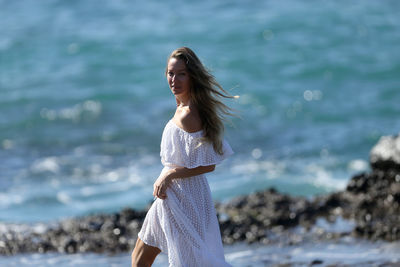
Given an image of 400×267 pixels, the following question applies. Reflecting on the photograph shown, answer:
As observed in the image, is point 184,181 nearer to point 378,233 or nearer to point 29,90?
point 378,233

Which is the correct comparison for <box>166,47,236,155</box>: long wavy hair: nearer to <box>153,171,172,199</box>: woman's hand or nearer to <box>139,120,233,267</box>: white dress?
<box>139,120,233,267</box>: white dress

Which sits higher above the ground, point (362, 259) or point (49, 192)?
point (49, 192)

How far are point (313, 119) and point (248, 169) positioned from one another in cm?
344

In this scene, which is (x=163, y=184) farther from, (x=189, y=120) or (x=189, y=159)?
(x=189, y=120)

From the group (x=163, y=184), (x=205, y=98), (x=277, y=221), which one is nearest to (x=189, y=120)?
(x=205, y=98)

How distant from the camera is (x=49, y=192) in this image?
463 inches

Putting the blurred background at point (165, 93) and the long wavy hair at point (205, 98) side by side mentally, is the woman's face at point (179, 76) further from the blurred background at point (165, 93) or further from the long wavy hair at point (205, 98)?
the blurred background at point (165, 93)

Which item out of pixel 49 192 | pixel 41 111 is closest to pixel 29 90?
pixel 41 111

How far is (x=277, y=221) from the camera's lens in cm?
827

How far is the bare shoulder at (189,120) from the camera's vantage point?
16.3 ft

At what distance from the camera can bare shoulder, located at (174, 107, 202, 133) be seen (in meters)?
4.95

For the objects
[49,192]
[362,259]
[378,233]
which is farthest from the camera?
[49,192]

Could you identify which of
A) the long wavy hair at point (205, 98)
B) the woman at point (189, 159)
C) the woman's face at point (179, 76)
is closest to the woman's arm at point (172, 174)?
the woman at point (189, 159)

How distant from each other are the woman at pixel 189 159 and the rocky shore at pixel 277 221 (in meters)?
2.74
